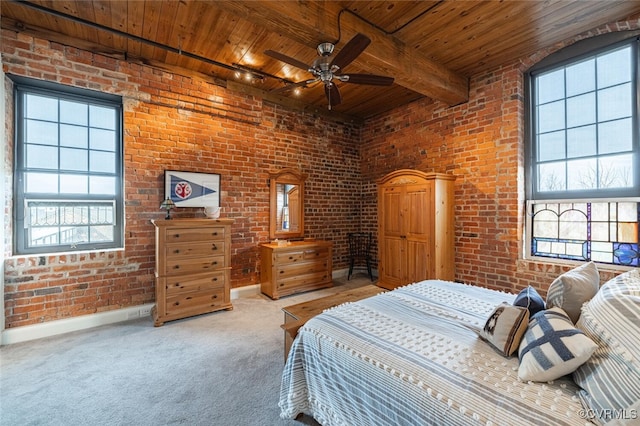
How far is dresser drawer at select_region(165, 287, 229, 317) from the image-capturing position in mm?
3111

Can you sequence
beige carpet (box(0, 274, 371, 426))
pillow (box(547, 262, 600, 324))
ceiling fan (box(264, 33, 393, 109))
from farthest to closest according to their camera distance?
ceiling fan (box(264, 33, 393, 109))
beige carpet (box(0, 274, 371, 426))
pillow (box(547, 262, 600, 324))

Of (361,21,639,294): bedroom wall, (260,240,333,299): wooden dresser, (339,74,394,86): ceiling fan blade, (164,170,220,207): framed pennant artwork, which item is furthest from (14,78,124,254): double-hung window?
(361,21,639,294): bedroom wall

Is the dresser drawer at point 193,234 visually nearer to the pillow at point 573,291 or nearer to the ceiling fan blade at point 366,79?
the ceiling fan blade at point 366,79

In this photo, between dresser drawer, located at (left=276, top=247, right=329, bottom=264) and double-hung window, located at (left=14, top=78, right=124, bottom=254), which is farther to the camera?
dresser drawer, located at (left=276, top=247, right=329, bottom=264)

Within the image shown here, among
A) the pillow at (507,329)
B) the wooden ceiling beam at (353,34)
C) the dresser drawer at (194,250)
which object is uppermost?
the wooden ceiling beam at (353,34)

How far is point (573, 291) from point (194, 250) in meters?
3.38

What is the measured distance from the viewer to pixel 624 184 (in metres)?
2.76

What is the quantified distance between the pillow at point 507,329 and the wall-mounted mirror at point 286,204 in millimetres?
3469

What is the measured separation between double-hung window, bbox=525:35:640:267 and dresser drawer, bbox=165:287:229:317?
3.93m

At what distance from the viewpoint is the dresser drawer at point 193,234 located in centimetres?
312

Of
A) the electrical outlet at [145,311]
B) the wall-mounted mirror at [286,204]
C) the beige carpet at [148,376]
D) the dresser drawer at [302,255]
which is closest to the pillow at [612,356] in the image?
the beige carpet at [148,376]

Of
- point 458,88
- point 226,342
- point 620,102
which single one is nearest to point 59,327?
point 226,342

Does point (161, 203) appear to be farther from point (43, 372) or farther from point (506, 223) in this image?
point (506, 223)

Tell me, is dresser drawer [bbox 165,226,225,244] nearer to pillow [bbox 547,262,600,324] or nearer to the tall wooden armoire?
the tall wooden armoire
